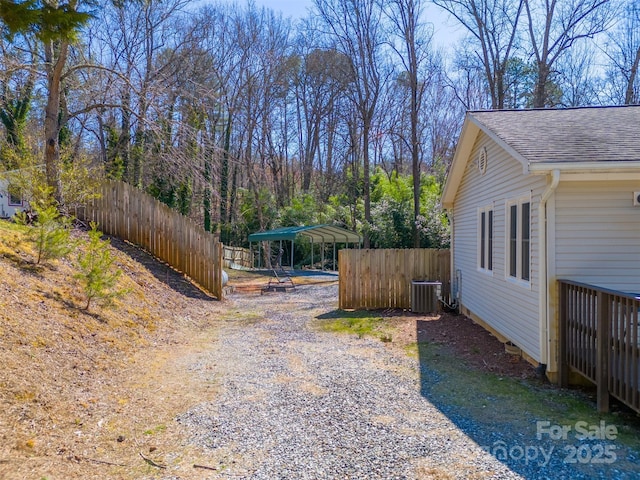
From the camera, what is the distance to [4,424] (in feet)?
11.6

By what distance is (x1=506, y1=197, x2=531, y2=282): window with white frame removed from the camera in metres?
6.24

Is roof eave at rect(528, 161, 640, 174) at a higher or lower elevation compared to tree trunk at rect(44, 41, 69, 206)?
lower

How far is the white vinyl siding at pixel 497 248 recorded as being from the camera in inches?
230

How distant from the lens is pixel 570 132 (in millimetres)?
6422

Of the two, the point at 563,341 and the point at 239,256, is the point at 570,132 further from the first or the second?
the point at 239,256

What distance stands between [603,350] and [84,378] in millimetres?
5232

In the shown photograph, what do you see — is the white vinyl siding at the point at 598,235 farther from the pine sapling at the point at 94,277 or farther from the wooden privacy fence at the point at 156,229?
the wooden privacy fence at the point at 156,229

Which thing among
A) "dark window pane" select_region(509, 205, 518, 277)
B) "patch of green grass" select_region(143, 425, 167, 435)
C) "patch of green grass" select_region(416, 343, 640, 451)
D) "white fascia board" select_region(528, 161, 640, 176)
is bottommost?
"patch of green grass" select_region(416, 343, 640, 451)

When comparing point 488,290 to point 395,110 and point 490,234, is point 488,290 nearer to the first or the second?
point 490,234

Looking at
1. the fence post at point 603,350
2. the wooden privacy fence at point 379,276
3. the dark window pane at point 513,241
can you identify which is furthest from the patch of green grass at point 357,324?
the fence post at point 603,350

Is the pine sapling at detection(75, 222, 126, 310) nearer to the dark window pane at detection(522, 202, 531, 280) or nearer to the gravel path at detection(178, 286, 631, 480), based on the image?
the gravel path at detection(178, 286, 631, 480)

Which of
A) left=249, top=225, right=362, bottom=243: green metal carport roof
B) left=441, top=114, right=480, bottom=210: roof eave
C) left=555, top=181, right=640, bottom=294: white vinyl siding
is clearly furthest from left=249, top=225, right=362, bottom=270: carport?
left=555, top=181, right=640, bottom=294: white vinyl siding

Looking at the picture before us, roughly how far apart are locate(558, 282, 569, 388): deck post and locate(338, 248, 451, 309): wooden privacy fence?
17.7 ft

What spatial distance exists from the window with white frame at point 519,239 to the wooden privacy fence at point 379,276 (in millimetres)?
3746
